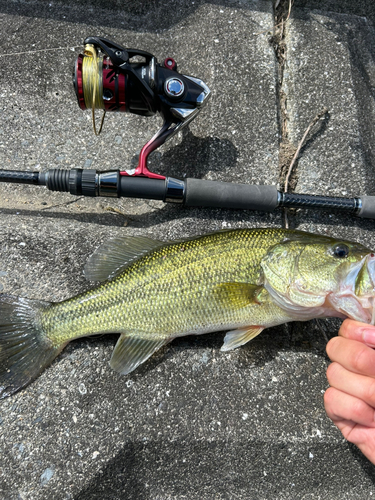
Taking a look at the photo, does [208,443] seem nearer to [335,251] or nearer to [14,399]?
[14,399]

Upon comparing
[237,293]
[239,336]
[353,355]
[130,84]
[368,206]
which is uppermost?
[130,84]

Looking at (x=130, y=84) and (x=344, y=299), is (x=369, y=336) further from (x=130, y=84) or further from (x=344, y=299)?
(x=130, y=84)

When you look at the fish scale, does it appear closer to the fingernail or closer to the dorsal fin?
the dorsal fin

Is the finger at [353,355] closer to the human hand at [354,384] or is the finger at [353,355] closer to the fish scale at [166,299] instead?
the human hand at [354,384]

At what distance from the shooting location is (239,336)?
227 cm

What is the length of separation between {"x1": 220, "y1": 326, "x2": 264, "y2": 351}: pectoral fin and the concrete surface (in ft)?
0.55

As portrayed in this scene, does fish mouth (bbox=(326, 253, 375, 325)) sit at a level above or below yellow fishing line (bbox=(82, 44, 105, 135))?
below

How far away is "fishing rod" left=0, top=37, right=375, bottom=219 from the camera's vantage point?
2.35 metres

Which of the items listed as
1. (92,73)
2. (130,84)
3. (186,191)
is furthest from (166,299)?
(92,73)

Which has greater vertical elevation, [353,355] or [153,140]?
[153,140]

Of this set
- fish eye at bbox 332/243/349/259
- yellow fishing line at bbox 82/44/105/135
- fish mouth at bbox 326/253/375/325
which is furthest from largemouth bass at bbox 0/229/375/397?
yellow fishing line at bbox 82/44/105/135

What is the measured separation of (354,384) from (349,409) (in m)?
0.14

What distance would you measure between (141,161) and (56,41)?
1.83 meters

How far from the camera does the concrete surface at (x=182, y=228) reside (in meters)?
2.22
